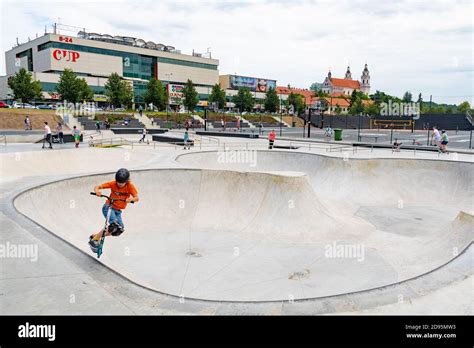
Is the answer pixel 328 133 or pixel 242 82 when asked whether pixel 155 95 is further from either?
pixel 242 82

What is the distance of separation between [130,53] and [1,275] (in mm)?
90581

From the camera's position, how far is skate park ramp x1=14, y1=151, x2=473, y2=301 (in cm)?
988

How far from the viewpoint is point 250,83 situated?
11994 cm

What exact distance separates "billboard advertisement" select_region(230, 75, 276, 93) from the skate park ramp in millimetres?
99746

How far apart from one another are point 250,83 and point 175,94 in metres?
38.3

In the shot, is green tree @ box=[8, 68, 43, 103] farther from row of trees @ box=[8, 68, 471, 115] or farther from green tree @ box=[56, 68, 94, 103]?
green tree @ box=[56, 68, 94, 103]

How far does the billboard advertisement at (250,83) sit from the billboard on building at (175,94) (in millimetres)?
30229

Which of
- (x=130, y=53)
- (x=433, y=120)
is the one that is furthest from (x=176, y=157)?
(x=130, y=53)

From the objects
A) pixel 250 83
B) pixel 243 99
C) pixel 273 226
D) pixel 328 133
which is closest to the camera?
pixel 273 226

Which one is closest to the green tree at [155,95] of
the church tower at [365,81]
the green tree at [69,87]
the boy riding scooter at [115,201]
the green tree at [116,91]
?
the green tree at [116,91]

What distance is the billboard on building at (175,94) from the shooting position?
285 feet

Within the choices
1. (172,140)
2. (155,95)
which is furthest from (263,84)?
(172,140)

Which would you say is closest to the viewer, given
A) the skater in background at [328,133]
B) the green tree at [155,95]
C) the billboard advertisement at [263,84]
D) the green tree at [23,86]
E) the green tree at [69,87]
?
the skater in background at [328,133]

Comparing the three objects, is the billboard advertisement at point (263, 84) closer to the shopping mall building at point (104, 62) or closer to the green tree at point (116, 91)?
the shopping mall building at point (104, 62)
